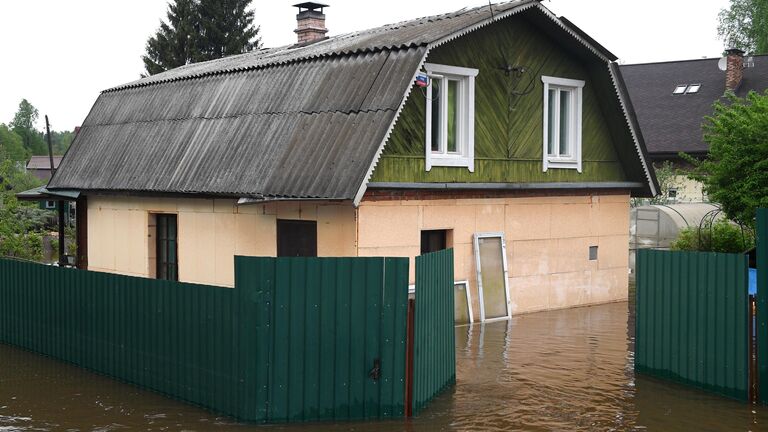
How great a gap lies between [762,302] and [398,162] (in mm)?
6859

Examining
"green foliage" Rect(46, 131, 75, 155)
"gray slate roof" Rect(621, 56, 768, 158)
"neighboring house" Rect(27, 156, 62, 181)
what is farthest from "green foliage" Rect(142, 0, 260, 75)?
"green foliage" Rect(46, 131, 75, 155)

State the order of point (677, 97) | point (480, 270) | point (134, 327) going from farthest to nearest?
point (677, 97) → point (480, 270) → point (134, 327)

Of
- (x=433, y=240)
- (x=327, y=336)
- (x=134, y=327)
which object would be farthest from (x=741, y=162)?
(x=134, y=327)

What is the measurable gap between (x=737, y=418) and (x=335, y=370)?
4.58 m

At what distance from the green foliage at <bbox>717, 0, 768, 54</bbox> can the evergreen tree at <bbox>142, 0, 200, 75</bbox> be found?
3161cm

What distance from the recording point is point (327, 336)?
32.5ft

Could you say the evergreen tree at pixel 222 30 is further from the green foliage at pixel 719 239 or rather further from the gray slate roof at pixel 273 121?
the green foliage at pixel 719 239

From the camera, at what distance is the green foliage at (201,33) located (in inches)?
1891

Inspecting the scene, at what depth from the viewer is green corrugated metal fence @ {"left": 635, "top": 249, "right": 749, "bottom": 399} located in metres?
11.2

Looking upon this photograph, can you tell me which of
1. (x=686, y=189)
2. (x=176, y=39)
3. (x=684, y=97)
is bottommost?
(x=686, y=189)

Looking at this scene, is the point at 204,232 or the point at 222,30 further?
the point at 222,30

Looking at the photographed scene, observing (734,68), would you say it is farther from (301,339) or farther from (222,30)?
(301,339)

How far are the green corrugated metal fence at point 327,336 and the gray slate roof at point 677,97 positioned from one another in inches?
1187

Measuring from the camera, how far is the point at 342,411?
10.0 meters
